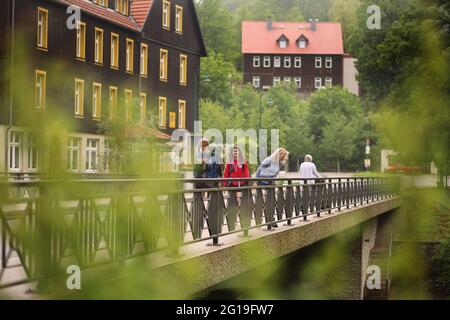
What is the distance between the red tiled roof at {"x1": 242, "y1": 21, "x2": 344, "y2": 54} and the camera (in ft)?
465

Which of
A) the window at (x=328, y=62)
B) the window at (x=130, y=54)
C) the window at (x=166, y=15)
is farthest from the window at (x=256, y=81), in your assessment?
the window at (x=130, y=54)

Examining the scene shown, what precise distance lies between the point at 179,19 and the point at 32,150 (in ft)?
181

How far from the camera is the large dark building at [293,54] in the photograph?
468 feet

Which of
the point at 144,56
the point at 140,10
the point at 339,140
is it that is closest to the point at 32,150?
the point at 144,56

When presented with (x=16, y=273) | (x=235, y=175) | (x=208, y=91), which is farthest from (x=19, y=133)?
(x=208, y=91)

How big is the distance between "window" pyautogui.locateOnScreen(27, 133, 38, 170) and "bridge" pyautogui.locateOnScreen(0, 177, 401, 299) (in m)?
0.17

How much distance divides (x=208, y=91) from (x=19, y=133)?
97708 millimetres

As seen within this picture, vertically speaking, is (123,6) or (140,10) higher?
(140,10)

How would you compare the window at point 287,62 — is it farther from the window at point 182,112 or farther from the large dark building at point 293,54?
the window at point 182,112

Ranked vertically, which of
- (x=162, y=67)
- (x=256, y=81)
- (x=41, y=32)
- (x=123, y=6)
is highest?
(x=256, y=81)

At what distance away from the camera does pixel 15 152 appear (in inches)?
120

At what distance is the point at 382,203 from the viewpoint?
33344mm

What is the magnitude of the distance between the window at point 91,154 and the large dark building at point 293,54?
136222 millimetres

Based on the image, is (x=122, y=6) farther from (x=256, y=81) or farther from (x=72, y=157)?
(x=256, y=81)
